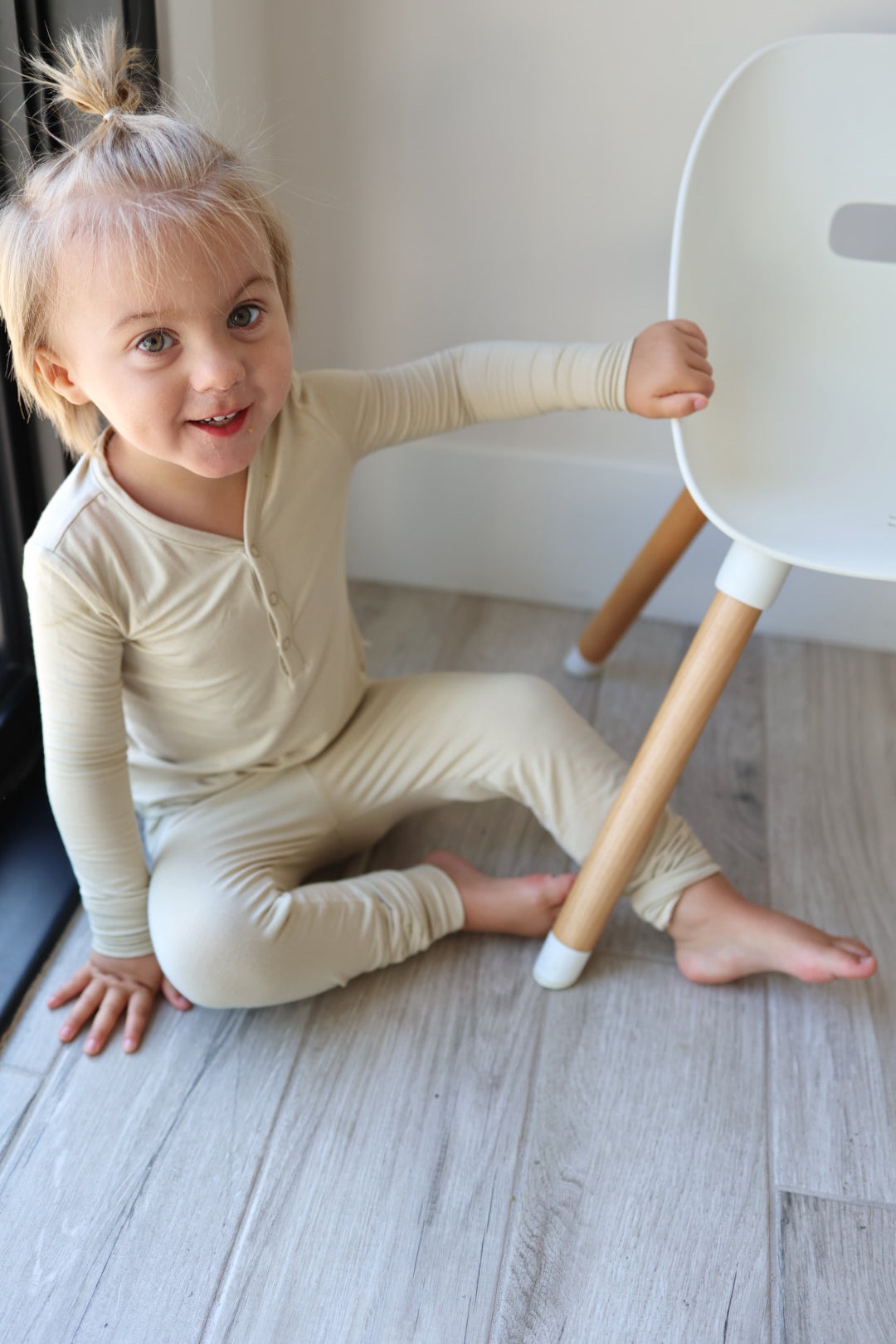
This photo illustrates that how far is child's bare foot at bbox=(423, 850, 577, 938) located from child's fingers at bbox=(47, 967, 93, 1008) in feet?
0.91

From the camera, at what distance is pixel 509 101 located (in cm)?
100

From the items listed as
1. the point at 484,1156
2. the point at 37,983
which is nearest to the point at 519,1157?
the point at 484,1156

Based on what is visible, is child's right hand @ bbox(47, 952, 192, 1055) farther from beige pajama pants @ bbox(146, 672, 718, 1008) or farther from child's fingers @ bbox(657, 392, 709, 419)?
child's fingers @ bbox(657, 392, 709, 419)

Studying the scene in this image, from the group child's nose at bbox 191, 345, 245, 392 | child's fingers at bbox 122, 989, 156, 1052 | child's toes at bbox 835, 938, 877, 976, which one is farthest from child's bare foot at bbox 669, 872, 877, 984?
child's nose at bbox 191, 345, 245, 392

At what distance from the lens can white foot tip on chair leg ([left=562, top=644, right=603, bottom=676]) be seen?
3.79ft

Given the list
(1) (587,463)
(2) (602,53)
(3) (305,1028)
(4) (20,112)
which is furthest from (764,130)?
(3) (305,1028)

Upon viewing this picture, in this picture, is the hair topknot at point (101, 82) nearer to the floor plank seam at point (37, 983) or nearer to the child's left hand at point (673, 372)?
the child's left hand at point (673, 372)

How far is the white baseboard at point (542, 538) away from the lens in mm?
1174

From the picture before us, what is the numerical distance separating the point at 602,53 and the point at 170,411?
1.75 ft

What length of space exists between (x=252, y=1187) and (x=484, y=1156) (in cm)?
15

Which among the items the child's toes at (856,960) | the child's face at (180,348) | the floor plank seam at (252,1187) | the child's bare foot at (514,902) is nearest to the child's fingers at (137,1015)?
the floor plank seam at (252,1187)

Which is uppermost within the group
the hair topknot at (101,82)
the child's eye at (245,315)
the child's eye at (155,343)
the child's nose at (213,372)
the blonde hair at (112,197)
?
the hair topknot at (101,82)

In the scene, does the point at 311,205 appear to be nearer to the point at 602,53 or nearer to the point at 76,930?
the point at 602,53

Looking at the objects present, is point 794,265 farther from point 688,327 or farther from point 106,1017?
point 106,1017
